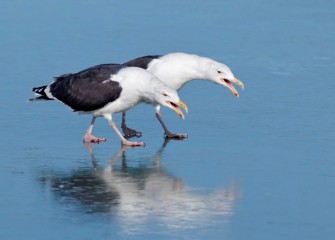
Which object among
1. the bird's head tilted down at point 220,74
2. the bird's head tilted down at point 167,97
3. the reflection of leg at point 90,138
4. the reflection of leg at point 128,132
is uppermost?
the bird's head tilted down at point 220,74

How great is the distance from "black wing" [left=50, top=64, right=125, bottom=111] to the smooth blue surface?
1.30 ft

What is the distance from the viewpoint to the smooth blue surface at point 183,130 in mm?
9281

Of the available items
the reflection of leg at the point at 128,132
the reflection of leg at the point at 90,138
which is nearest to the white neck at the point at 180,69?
the reflection of leg at the point at 128,132

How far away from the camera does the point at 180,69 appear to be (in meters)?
13.1

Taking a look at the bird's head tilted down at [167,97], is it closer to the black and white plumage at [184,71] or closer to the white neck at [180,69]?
the black and white plumage at [184,71]

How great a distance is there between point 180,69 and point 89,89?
1136 millimetres

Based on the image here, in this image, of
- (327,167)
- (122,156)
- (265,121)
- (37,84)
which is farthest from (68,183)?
(37,84)

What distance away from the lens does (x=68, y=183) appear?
10.5m

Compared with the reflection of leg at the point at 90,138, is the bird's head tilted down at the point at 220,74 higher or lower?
higher

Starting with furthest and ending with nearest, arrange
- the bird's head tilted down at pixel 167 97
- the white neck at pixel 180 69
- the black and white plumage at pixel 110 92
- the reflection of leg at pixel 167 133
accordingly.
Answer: the white neck at pixel 180 69, the reflection of leg at pixel 167 133, the black and white plumage at pixel 110 92, the bird's head tilted down at pixel 167 97

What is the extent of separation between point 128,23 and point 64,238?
10096 mm

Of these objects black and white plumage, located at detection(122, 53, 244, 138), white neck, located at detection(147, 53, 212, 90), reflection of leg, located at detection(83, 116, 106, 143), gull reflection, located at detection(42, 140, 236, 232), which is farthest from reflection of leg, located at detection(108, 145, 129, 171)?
white neck, located at detection(147, 53, 212, 90)

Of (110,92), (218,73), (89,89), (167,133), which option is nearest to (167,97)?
(110,92)

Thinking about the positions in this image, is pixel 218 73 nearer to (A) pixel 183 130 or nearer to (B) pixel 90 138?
(A) pixel 183 130
